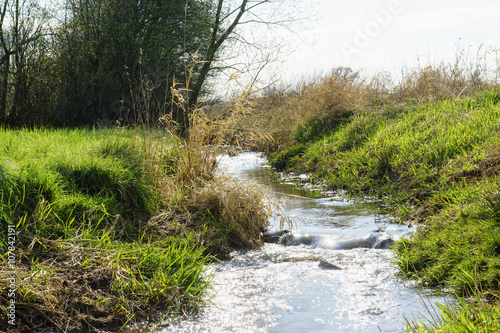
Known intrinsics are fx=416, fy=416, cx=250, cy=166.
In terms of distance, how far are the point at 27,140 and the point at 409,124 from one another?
7.15 metres

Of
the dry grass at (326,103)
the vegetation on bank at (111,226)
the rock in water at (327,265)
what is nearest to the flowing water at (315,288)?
the rock in water at (327,265)

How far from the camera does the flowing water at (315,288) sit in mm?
3084

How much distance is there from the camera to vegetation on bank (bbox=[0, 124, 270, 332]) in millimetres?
3045

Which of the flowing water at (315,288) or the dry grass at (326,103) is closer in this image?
the flowing water at (315,288)

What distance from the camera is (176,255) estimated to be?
3.80 m

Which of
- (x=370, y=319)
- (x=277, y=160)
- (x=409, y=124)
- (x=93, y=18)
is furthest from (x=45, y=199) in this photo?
(x=93, y=18)

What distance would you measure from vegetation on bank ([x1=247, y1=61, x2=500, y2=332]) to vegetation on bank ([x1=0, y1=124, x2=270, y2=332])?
1.93m

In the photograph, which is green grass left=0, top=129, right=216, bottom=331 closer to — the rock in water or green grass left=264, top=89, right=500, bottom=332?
the rock in water

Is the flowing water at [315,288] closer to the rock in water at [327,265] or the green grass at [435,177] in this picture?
the rock in water at [327,265]

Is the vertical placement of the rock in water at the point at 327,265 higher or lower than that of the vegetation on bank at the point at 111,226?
lower

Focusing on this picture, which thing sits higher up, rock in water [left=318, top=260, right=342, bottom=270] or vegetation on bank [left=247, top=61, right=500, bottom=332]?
vegetation on bank [left=247, top=61, right=500, bottom=332]

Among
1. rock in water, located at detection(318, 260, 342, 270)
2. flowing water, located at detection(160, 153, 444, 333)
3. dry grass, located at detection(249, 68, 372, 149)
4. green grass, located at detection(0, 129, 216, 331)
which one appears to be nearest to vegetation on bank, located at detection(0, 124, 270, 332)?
green grass, located at detection(0, 129, 216, 331)

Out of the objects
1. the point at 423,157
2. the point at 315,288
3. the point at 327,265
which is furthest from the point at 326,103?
the point at 315,288

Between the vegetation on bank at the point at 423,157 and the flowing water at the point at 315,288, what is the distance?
33cm
